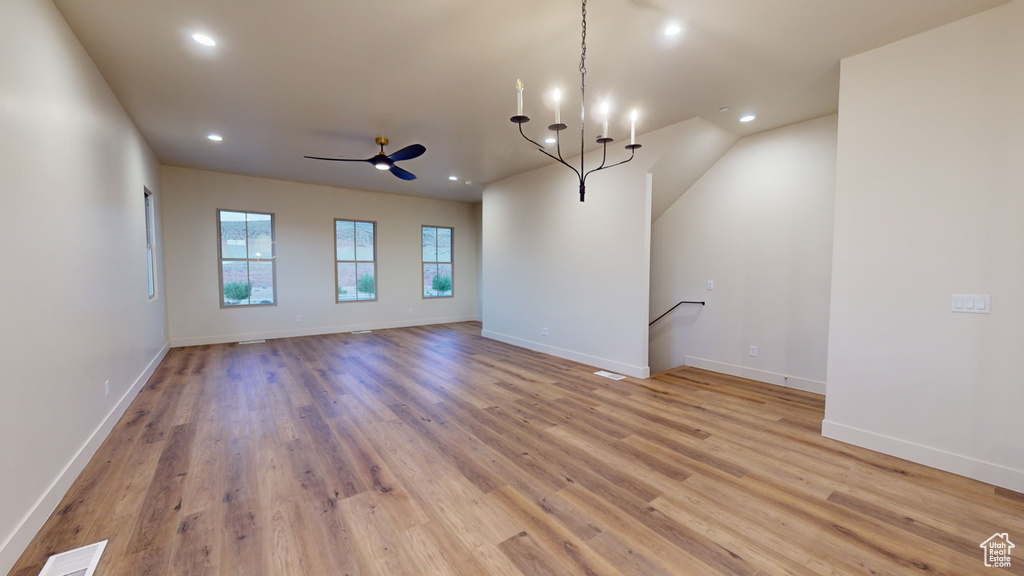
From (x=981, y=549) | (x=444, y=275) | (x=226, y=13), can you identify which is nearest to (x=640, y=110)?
(x=226, y=13)

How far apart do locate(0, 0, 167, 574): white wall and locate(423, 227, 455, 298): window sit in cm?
559

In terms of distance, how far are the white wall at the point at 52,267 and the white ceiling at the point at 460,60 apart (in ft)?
1.53

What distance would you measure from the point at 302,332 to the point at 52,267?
17.7ft

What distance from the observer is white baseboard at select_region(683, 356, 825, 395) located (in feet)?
13.3

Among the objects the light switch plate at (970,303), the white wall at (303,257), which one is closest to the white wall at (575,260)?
the white wall at (303,257)

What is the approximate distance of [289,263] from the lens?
23.2ft

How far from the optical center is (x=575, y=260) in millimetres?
5324

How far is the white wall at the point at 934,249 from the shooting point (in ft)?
7.46

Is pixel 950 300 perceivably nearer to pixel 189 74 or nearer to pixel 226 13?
pixel 226 13

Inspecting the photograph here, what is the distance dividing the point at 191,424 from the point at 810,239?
615cm

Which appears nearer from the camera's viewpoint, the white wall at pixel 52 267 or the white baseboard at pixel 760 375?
the white wall at pixel 52 267

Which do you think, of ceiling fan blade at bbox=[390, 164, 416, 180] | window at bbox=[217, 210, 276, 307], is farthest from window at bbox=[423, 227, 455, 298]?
ceiling fan blade at bbox=[390, 164, 416, 180]

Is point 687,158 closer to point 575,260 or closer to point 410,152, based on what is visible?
point 575,260

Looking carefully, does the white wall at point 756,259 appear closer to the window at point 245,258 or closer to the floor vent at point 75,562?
the floor vent at point 75,562
